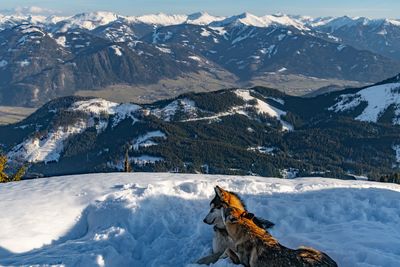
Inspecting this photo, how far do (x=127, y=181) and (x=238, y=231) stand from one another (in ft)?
38.1

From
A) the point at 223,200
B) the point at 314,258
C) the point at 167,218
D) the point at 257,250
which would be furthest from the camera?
the point at 167,218

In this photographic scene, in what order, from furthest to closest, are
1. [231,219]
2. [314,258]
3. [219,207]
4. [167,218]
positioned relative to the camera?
[167,218] < [219,207] < [231,219] < [314,258]

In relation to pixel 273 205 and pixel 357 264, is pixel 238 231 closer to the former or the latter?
pixel 357 264

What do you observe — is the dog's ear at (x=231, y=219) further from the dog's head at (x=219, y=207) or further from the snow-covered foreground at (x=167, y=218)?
the snow-covered foreground at (x=167, y=218)

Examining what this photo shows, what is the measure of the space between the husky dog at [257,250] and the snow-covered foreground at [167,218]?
3.40 ft

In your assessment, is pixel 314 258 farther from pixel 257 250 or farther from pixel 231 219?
pixel 231 219

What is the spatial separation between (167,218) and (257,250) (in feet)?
23.6

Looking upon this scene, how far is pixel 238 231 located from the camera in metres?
13.7

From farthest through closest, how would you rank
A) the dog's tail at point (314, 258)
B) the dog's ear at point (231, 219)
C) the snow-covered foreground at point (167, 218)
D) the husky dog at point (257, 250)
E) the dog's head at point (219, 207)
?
the snow-covered foreground at point (167, 218), the dog's head at point (219, 207), the dog's ear at point (231, 219), the husky dog at point (257, 250), the dog's tail at point (314, 258)

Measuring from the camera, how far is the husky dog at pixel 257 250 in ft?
41.5

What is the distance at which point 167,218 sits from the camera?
784 inches

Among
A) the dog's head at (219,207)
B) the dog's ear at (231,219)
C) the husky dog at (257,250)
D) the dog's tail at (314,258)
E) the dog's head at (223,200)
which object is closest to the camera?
the dog's tail at (314,258)

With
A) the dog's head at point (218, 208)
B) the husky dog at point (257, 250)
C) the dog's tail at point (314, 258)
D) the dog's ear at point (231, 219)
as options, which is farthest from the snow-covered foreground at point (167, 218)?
the dog's tail at point (314, 258)

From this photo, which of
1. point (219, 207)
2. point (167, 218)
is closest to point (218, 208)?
point (219, 207)
